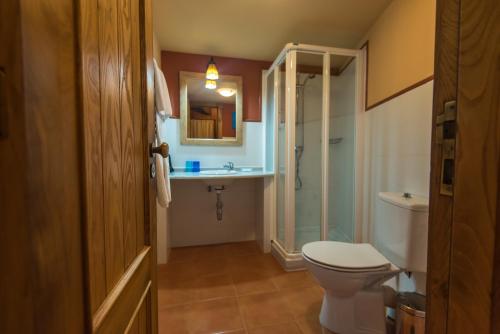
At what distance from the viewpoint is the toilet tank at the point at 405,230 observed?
47.4 inches

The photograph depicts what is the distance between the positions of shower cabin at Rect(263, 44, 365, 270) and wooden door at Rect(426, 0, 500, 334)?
164 centimetres

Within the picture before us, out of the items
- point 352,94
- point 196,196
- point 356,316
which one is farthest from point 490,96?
point 196,196

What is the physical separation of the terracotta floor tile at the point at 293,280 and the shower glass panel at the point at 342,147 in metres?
0.47

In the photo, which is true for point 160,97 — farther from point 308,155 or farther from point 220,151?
point 308,155

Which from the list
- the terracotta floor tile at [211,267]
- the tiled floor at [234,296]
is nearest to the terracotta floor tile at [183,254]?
the tiled floor at [234,296]

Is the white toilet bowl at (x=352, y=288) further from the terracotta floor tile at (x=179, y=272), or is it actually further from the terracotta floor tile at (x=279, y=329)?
the terracotta floor tile at (x=179, y=272)

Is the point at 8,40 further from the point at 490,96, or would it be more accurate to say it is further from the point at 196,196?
the point at 196,196

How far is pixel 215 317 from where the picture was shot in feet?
4.80

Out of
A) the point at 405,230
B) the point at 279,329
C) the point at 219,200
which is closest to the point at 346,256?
the point at 405,230

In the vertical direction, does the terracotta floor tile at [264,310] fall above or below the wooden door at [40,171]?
below

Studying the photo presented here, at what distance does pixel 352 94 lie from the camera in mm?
2170

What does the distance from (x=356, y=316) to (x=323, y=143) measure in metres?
1.32

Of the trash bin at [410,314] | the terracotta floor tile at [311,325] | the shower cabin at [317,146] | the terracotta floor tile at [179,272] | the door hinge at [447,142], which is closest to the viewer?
the door hinge at [447,142]

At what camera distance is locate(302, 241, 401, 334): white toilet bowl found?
4.02ft
